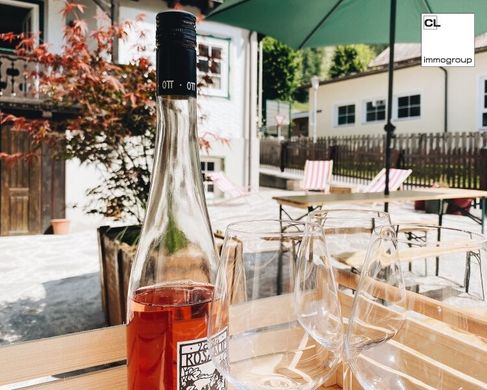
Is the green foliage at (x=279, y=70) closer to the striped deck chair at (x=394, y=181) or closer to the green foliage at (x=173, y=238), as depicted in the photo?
the striped deck chair at (x=394, y=181)

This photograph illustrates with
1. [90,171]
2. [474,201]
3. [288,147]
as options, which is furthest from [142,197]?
[288,147]

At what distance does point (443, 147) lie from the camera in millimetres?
12273

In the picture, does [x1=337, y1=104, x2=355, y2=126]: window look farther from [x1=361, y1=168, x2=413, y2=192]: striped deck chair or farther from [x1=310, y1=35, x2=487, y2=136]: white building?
[x1=361, y1=168, x2=413, y2=192]: striped deck chair

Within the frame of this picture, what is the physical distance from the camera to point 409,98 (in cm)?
1526

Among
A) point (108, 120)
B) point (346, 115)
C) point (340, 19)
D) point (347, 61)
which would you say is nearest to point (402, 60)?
point (346, 115)

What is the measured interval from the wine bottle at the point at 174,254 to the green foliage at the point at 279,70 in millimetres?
25172

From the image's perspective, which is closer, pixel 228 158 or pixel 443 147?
pixel 228 158

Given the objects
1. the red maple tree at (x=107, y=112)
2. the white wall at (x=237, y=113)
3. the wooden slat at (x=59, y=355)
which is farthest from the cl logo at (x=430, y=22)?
the white wall at (x=237, y=113)

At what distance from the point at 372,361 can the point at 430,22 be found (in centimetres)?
274

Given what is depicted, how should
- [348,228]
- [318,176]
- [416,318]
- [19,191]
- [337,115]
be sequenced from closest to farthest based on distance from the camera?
1. [416,318]
2. [348,228]
3. [19,191]
4. [318,176]
5. [337,115]

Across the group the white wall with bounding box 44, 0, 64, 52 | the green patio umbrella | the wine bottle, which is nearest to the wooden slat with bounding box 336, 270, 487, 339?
the wine bottle

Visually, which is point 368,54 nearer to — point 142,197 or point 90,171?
point 90,171

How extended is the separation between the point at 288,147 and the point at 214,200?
864 centimetres

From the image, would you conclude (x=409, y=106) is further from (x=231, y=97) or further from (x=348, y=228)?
(x=348, y=228)
